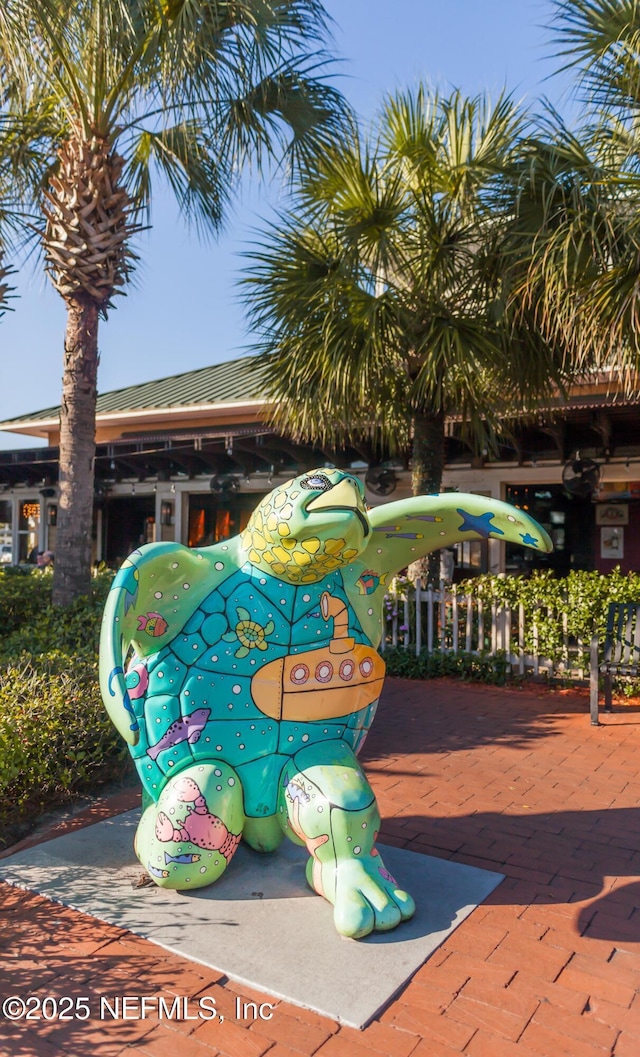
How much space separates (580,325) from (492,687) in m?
3.68

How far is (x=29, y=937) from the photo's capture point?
282cm

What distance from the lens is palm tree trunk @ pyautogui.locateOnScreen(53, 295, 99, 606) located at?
6684mm

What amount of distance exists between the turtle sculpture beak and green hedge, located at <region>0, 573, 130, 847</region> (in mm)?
2160

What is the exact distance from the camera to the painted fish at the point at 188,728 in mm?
3035

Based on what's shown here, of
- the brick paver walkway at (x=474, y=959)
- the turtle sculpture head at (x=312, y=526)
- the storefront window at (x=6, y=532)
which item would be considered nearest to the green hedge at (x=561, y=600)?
the brick paver walkway at (x=474, y=959)

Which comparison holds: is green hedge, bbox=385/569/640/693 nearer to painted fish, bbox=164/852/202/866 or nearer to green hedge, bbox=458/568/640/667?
green hedge, bbox=458/568/640/667

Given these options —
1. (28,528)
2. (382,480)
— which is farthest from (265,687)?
(28,528)

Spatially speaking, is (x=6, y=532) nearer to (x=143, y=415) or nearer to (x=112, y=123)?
(x=143, y=415)

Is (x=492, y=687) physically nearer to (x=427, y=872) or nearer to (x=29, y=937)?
(x=427, y=872)

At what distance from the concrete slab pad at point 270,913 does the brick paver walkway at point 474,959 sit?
0.19 ft

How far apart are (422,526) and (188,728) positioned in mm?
1337

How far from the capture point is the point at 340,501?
2842 mm

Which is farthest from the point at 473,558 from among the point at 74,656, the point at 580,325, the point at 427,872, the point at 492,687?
the point at 427,872

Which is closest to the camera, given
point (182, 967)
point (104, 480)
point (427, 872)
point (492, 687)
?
point (182, 967)
